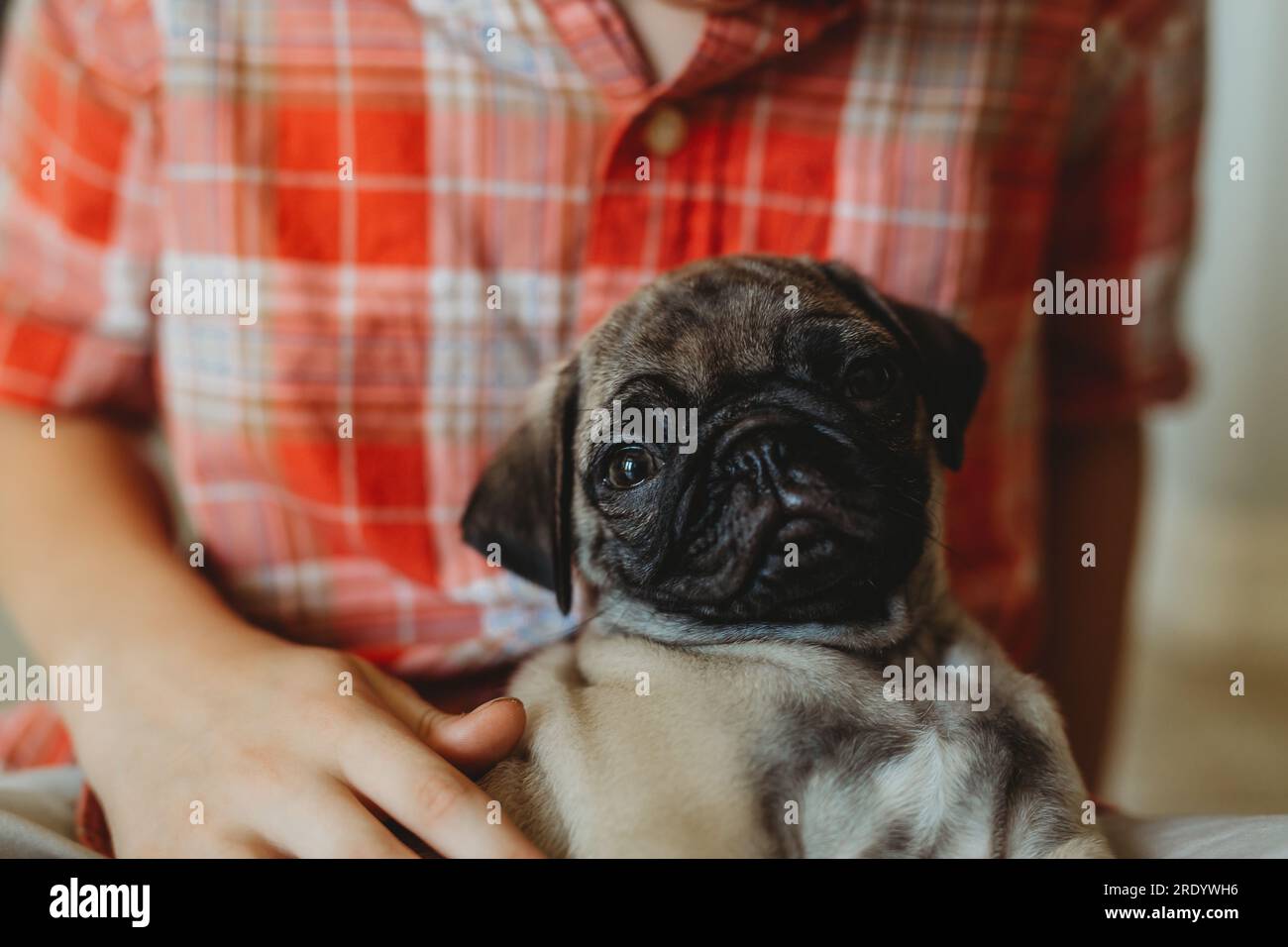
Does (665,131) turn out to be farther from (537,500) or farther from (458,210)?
(537,500)

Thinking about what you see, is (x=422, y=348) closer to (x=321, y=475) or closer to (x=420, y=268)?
(x=420, y=268)

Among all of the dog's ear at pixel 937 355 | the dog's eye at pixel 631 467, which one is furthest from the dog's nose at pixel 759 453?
the dog's ear at pixel 937 355

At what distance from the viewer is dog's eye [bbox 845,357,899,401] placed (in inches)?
42.9

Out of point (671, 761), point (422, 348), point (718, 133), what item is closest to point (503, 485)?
point (422, 348)

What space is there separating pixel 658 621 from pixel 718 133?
73cm

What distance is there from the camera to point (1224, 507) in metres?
1.71

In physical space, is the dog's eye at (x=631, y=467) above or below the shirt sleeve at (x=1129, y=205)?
below

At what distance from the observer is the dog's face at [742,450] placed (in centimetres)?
99

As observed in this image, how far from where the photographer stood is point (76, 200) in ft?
5.20

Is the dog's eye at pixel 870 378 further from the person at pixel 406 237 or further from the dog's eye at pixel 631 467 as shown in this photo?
the person at pixel 406 237

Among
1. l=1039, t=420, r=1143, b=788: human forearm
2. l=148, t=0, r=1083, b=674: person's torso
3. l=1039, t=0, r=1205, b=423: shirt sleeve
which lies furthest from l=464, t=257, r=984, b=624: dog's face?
l=1039, t=420, r=1143, b=788: human forearm

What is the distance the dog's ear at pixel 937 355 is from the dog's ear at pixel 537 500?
1.24ft

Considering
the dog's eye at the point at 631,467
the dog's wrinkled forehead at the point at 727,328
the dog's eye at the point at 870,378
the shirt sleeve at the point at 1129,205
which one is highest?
the shirt sleeve at the point at 1129,205

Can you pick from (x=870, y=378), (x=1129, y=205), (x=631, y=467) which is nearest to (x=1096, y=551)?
(x=1129, y=205)
